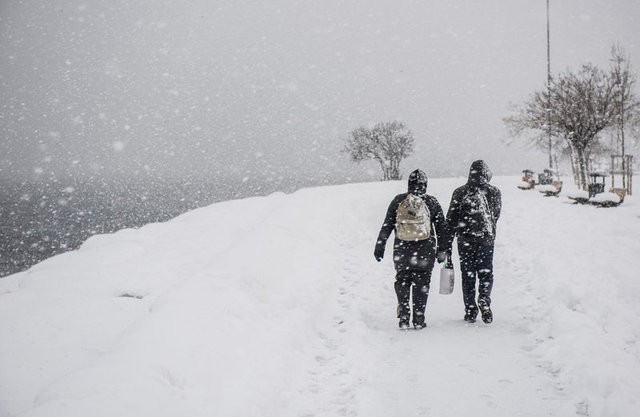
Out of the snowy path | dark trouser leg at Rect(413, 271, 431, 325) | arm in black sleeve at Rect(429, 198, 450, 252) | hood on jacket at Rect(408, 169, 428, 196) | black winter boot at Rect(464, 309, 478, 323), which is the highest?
hood on jacket at Rect(408, 169, 428, 196)

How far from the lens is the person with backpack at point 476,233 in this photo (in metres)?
6.01

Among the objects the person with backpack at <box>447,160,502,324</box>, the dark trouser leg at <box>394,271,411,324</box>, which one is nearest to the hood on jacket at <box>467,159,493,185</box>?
the person with backpack at <box>447,160,502,324</box>

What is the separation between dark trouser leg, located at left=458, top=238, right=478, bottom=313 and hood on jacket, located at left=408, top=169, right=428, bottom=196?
99 cm

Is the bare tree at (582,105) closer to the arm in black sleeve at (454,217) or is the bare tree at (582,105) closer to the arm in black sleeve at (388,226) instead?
the arm in black sleeve at (454,217)

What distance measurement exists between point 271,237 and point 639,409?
7836 mm

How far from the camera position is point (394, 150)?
2119 inches

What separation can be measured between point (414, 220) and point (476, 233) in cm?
96

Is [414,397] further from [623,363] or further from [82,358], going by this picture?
[82,358]

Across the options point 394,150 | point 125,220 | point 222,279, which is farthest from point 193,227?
point 125,220

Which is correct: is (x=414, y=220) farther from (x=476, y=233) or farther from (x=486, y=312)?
(x=486, y=312)

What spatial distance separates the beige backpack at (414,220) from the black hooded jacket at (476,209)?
530 millimetres

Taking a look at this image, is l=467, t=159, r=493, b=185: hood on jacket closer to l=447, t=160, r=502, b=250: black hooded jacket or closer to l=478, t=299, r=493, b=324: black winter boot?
l=447, t=160, r=502, b=250: black hooded jacket

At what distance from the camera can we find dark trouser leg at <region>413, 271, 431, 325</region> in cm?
592

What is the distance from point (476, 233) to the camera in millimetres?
5988
